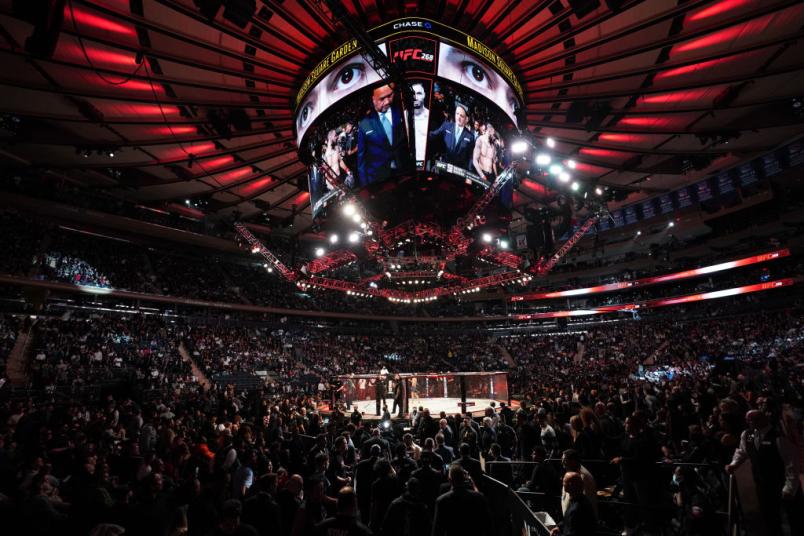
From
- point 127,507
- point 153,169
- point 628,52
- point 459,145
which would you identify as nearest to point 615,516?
point 127,507

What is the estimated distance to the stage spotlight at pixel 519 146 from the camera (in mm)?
12992

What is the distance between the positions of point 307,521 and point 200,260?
37989 millimetres

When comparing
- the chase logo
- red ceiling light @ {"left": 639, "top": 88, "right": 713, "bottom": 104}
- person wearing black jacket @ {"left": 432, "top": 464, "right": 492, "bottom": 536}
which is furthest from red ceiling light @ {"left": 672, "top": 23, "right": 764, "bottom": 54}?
person wearing black jacket @ {"left": 432, "top": 464, "right": 492, "bottom": 536}

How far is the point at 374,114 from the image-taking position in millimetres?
10930

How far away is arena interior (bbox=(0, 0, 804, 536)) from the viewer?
5.46 metres

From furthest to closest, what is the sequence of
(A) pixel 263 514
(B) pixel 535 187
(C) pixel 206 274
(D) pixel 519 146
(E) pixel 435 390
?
(C) pixel 206 274 → (E) pixel 435 390 → (B) pixel 535 187 → (D) pixel 519 146 → (A) pixel 263 514

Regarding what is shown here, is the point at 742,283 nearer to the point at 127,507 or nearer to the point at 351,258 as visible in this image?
the point at 351,258

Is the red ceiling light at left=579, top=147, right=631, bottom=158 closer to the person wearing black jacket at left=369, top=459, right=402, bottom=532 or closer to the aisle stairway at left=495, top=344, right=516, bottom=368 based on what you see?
the person wearing black jacket at left=369, top=459, right=402, bottom=532

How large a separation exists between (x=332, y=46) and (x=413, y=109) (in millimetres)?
2878

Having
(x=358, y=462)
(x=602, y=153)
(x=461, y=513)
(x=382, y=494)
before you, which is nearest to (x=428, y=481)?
(x=382, y=494)

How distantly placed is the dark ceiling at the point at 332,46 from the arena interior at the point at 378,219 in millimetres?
88

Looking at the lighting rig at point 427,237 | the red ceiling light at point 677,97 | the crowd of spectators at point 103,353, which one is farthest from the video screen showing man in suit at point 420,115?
the crowd of spectators at point 103,353

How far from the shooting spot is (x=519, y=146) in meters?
13.0

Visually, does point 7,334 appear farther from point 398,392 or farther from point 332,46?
point 332,46
